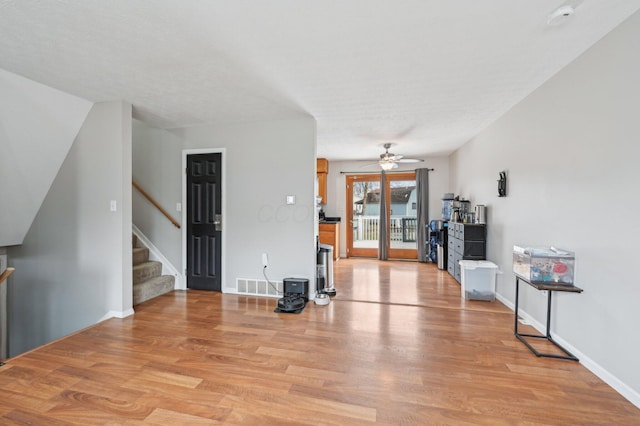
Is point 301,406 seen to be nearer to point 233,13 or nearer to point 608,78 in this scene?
point 233,13

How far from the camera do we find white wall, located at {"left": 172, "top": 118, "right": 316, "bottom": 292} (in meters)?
3.73

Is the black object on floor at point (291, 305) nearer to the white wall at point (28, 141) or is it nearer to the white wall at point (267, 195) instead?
the white wall at point (267, 195)

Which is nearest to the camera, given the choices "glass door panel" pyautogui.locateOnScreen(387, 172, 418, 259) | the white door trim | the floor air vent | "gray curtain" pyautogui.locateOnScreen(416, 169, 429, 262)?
the floor air vent

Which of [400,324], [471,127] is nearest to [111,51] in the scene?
[400,324]

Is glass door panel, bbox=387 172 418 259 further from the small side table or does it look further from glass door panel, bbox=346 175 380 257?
the small side table

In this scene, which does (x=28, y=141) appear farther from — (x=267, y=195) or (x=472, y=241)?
(x=472, y=241)

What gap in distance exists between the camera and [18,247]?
3.60 meters

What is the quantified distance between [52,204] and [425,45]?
4.48m

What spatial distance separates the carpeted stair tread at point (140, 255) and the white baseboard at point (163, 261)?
0.06 meters

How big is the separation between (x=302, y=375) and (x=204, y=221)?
9.29 feet

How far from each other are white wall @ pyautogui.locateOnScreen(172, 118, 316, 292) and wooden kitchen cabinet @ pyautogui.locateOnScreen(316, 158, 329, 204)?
2.72 metres

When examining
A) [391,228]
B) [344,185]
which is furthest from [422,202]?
[344,185]

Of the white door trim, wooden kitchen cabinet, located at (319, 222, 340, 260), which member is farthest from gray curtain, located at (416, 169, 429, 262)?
the white door trim

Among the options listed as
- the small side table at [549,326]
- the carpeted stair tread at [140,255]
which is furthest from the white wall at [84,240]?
the small side table at [549,326]
